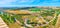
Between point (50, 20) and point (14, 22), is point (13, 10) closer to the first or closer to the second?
point (14, 22)

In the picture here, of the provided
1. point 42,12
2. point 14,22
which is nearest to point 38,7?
point 42,12

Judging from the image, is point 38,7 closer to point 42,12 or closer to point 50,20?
point 42,12

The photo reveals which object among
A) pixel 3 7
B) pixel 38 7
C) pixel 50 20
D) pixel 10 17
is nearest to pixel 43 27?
pixel 50 20

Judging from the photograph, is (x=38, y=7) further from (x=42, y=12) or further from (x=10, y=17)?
(x=10, y=17)

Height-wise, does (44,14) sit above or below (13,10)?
below

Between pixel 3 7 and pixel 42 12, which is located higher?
pixel 3 7

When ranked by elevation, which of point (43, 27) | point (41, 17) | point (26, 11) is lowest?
point (43, 27)
